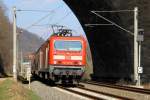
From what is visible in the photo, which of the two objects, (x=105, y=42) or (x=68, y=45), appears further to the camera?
(x=105, y=42)

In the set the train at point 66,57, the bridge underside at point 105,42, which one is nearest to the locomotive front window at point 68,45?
the train at point 66,57

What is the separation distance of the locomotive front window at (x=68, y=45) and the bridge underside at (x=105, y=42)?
42.6ft

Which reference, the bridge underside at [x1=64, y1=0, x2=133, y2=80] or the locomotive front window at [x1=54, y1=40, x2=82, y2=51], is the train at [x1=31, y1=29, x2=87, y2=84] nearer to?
the locomotive front window at [x1=54, y1=40, x2=82, y2=51]

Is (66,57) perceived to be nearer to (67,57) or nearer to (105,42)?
(67,57)

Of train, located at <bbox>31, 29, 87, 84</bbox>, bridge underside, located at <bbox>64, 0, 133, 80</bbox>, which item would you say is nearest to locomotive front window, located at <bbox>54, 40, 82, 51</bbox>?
train, located at <bbox>31, 29, 87, 84</bbox>

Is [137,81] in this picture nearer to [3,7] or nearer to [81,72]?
[81,72]

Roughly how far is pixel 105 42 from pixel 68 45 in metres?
20.0

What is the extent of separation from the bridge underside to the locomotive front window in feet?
42.6

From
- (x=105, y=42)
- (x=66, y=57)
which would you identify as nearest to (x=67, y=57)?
(x=66, y=57)

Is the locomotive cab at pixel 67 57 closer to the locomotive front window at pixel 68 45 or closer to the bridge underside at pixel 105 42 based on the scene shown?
the locomotive front window at pixel 68 45

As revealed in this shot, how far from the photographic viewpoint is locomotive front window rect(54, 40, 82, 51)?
35.8 m

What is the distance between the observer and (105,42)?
55.6 m

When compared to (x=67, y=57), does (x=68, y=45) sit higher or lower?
higher

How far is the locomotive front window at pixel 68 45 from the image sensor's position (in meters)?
35.8
